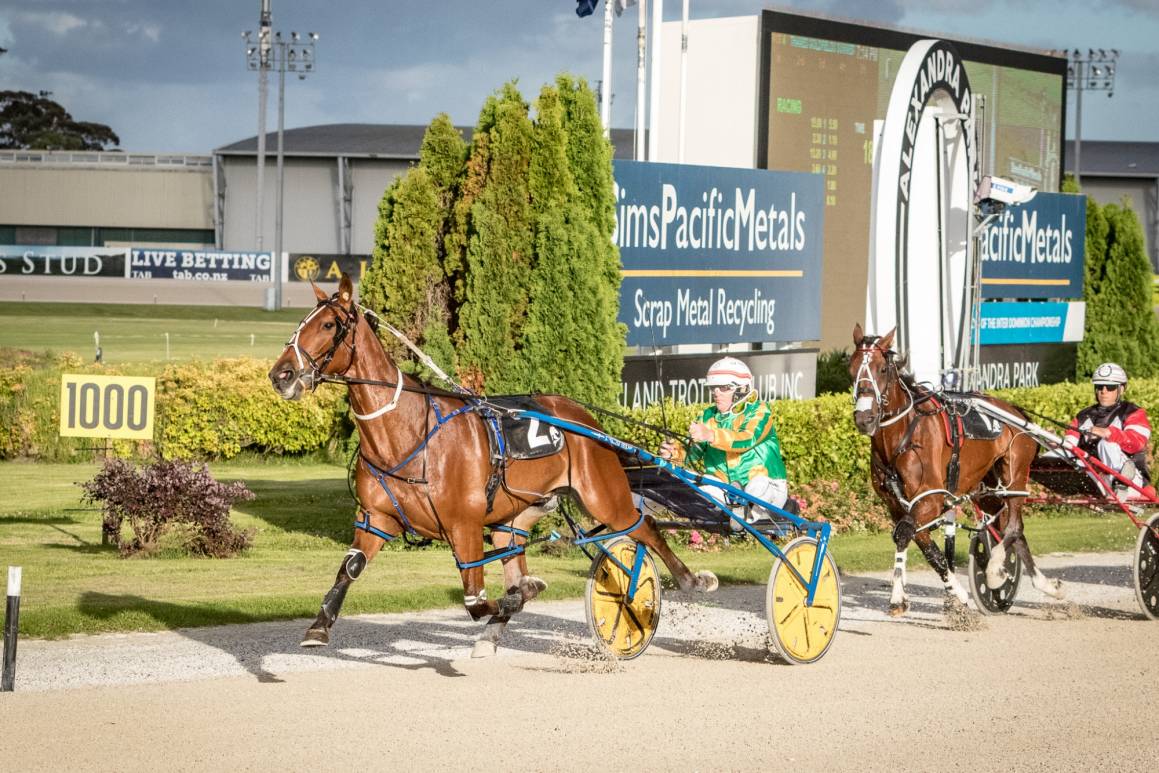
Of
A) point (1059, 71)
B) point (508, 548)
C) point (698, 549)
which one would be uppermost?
point (1059, 71)

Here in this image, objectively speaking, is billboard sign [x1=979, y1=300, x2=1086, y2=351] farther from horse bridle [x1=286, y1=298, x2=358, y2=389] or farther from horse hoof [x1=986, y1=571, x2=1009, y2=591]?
horse bridle [x1=286, y1=298, x2=358, y2=389]

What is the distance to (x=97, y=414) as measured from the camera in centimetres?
1262

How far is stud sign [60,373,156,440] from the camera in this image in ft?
41.2

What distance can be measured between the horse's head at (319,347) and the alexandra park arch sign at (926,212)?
7754mm

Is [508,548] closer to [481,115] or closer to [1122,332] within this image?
[481,115]

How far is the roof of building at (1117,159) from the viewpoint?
59406mm

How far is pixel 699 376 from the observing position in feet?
48.0

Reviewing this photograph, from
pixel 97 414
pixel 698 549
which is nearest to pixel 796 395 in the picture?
pixel 698 549

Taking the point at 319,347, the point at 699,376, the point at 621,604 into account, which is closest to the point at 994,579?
the point at 621,604

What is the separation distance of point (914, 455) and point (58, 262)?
139 ft

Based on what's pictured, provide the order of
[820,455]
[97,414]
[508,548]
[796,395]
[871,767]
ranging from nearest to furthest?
[871,767], [508,548], [97,414], [820,455], [796,395]

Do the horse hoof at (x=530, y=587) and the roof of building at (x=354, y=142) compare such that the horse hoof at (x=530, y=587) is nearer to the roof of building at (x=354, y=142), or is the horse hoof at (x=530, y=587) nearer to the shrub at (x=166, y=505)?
the shrub at (x=166, y=505)

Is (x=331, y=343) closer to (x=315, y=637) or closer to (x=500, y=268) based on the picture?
(x=315, y=637)

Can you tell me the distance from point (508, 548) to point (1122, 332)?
1797 cm
